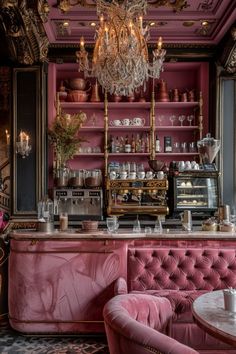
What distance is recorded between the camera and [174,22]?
621 centimetres

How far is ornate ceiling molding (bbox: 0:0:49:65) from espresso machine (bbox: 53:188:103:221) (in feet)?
6.88

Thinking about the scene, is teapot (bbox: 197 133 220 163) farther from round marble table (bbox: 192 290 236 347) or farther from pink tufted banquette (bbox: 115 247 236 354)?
round marble table (bbox: 192 290 236 347)

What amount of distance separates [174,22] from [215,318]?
16.1ft

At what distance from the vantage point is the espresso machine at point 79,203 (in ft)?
22.0

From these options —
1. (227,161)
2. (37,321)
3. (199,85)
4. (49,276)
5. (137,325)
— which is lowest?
(37,321)

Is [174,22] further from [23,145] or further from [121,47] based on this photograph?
[23,145]

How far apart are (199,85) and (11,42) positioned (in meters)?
3.26

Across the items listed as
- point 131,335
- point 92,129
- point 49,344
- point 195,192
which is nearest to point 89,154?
point 92,129

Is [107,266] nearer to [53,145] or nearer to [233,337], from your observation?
[233,337]

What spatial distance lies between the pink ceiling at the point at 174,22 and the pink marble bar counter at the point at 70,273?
3114mm

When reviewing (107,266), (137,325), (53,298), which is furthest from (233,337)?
(53,298)

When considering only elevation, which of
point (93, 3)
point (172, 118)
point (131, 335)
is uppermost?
point (93, 3)

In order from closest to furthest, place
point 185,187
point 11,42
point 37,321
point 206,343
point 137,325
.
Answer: point 137,325 → point 206,343 → point 37,321 → point 11,42 → point 185,187

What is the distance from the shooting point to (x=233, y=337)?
2121 mm
